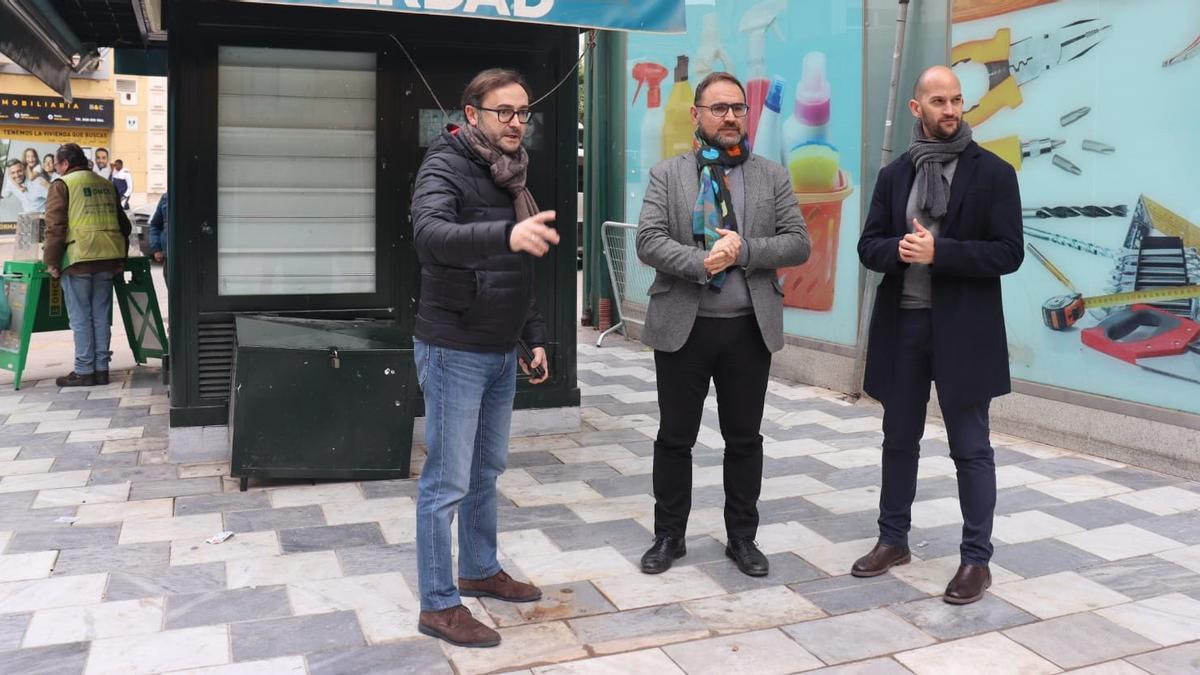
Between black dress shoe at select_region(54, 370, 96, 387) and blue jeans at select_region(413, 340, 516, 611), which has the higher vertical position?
blue jeans at select_region(413, 340, 516, 611)

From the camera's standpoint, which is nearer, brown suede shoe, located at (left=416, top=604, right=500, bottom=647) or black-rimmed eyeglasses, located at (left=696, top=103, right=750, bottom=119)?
brown suede shoe, located at (left=416, top=604, right=500, bottom=647)

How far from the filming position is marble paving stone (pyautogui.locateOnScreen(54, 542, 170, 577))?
14.3 ft

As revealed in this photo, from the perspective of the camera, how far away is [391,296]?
21.0 ft

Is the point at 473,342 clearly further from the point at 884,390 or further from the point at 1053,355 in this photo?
the point at 1053,355

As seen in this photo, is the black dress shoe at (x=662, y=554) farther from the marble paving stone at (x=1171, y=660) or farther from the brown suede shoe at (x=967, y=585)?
the marble paving stone at (x=1171, y=660)

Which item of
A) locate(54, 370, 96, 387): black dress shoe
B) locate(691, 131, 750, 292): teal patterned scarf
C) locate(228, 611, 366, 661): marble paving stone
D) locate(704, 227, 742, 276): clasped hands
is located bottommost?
locate(228, 611, 366, 661): marble paving stone

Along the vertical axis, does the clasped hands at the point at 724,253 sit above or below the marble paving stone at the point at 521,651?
above

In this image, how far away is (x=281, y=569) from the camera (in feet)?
14.2

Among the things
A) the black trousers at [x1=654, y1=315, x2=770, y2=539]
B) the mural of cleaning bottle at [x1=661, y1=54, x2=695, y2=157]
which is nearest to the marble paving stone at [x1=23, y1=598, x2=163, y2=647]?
the black trousers at [x1=654, y1=315, x2=770, y2=539]

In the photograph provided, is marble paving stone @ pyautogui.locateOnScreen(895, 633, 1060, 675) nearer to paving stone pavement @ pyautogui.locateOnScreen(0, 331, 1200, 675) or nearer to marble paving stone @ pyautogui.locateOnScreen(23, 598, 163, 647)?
paving stone pavement @ pyautogui.locateOnScreen(0, 331, 1200, 675)

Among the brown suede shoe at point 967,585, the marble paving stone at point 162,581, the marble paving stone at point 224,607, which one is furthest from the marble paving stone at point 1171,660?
the marble paving stone at point 162,581

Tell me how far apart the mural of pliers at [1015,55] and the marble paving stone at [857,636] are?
3764 millimetres

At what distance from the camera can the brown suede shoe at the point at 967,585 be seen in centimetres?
396

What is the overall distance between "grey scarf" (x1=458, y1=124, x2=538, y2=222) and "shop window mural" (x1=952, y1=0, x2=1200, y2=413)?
371cm
